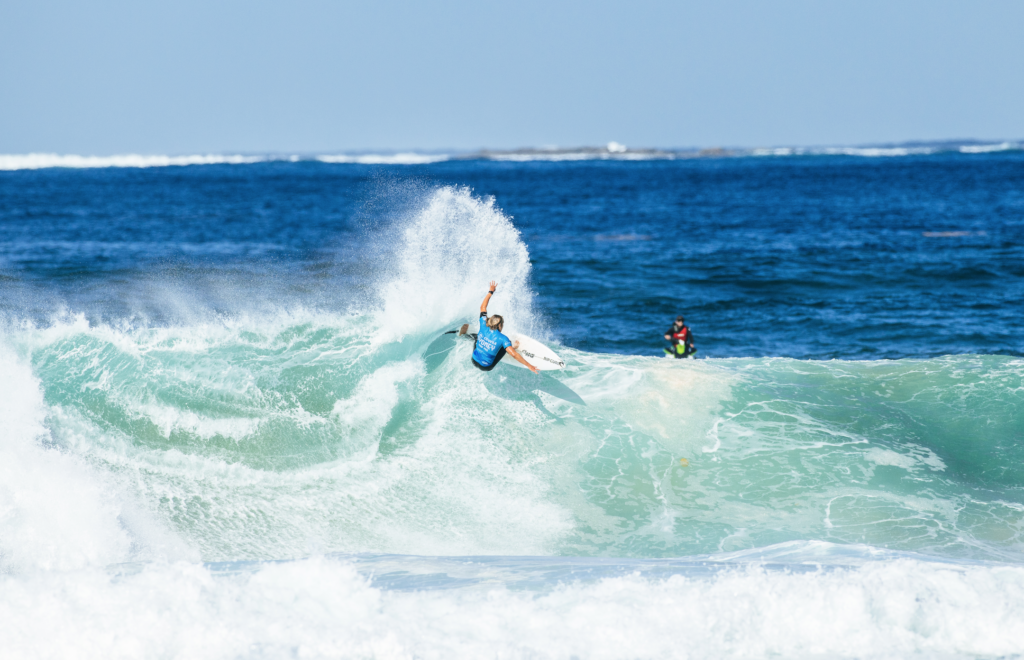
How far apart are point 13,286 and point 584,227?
1078 inches

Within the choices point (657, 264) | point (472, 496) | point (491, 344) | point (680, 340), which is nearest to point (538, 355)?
point (491, 344)

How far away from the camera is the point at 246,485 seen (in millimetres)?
12133

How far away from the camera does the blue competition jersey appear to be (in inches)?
522

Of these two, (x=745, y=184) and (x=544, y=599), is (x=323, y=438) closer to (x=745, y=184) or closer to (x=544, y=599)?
(x=544, y=599)

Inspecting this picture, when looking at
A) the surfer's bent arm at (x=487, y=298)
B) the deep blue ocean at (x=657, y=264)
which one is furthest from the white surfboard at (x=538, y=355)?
the deep blue ocean at (x=657, y=264)

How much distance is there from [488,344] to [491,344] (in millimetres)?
51

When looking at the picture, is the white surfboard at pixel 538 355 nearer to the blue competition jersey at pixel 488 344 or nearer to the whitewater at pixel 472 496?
the whitewater at pixel 472 496

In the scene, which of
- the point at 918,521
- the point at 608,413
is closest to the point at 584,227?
the point at 608,413

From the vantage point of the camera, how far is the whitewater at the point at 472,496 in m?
7.46

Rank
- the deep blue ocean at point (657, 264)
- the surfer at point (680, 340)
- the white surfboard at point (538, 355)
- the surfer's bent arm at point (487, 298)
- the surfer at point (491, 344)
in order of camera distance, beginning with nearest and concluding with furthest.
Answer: the surfer's bent arm at point (487, 298), the surfer at point (491, 344), the white surfboard at point (538, 355), the surfer at point (680, 340), the deep blue ocean at point (657, 264)

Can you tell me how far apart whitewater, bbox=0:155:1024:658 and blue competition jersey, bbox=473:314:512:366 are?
0.99 m

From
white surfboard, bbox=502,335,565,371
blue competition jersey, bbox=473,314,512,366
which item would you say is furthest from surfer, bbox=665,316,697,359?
blue competition jersey, bbox=473,314,512,366

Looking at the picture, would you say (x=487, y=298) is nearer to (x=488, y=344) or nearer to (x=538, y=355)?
(x=488, y=344)

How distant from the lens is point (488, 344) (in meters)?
13.3
